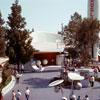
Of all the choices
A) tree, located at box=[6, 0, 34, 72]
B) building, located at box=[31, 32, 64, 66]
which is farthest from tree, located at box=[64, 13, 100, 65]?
building, located at box=[31, 32, 64, 66]

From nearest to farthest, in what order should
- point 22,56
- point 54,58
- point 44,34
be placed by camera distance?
1. point 22,56
2. point 54,58
3. point 44,34

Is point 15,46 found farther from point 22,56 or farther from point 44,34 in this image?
point 44,34

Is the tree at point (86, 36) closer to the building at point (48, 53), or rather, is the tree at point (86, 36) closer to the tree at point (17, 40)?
the tree at point (17, 40)

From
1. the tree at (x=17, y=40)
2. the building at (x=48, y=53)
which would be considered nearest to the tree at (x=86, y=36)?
the tree at (x=17, y=40)

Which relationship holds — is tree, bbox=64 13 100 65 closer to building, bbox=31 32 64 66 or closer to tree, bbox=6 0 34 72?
tree, bbox=6 0 34 72

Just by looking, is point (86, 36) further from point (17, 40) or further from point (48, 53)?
point (48, 53)

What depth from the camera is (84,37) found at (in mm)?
33031

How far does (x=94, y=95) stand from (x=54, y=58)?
28.7m

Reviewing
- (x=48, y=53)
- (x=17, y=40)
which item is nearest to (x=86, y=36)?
(x=17, y=40)

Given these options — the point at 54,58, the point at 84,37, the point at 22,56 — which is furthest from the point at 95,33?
the point at 54,58

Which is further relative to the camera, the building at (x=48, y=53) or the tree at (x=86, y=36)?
the building at (x=48, y=53)

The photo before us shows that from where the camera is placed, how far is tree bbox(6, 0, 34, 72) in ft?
106

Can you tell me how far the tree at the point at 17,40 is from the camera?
1267 inches

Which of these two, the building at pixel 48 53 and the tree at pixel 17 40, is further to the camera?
the building at pixel 48 53
